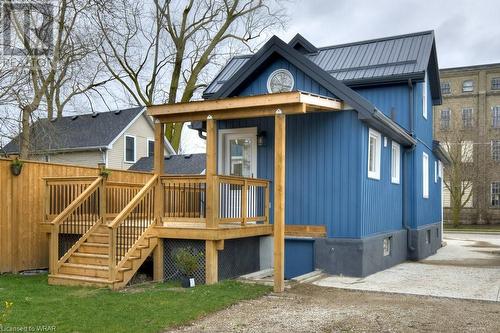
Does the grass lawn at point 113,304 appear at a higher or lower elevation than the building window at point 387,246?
lower

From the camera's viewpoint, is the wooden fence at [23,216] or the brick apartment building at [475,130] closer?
the wooden fence at [23,216]

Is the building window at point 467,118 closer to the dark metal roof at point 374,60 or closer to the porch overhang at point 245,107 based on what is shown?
the dark metal roof at point 374,60

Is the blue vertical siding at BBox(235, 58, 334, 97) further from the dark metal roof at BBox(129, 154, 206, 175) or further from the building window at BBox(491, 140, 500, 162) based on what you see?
the building window at BBox(491, 140, 500, 162)

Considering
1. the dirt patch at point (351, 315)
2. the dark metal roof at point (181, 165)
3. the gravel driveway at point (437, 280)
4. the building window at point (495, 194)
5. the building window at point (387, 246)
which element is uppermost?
the dark metal roof at point (181, 165)

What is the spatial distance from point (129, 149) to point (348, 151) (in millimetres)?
18171

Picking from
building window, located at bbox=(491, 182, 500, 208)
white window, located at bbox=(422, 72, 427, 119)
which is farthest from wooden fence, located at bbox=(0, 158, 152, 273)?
building window, located at bbox=(491, 182, 500, 208)

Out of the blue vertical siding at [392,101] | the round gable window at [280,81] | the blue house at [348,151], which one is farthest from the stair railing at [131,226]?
the blue vertical siding at [392,101]

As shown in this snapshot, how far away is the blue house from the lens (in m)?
10.6

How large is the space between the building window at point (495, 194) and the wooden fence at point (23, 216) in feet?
120

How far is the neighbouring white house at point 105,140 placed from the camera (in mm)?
25375

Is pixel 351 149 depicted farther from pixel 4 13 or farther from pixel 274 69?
pixel 4 13

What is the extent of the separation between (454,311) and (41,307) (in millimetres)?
5738

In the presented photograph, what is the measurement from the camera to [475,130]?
129 feet

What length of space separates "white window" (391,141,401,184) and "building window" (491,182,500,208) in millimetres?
29800
